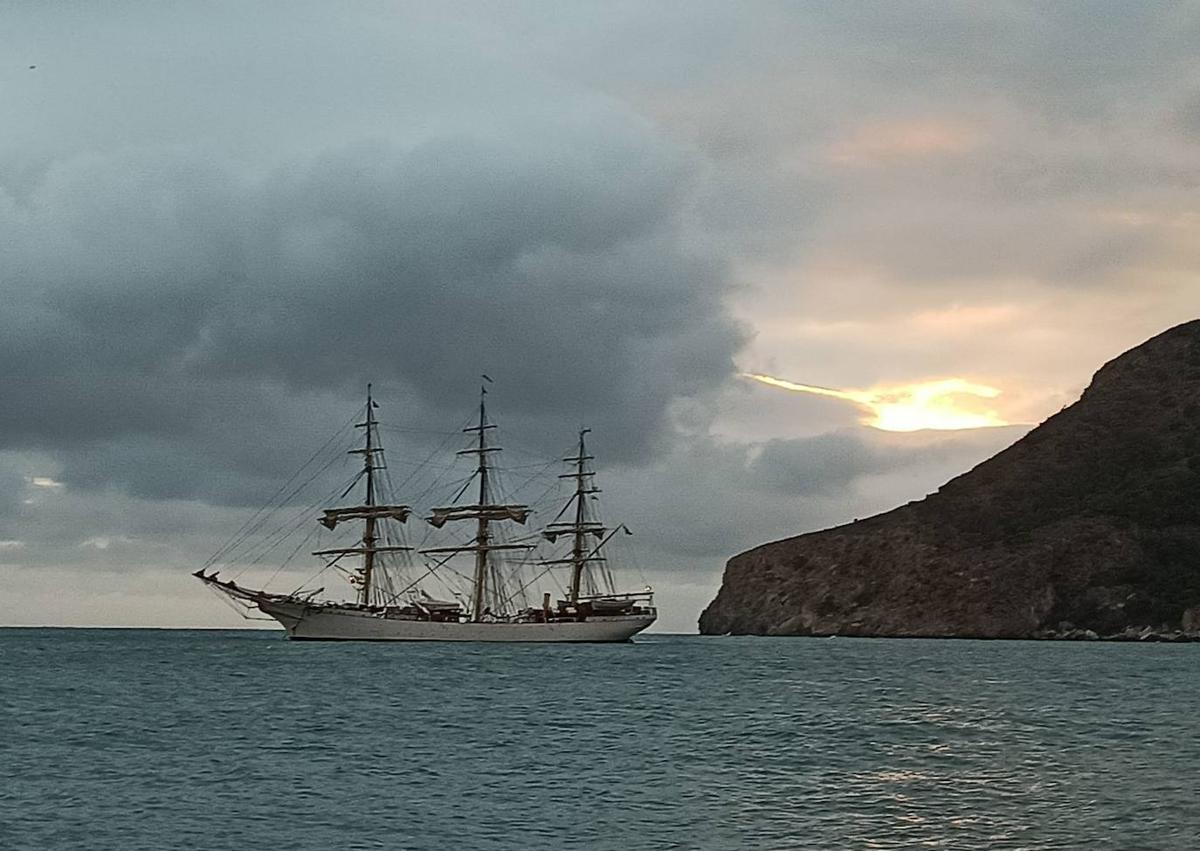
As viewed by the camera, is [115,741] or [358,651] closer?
[115,741]

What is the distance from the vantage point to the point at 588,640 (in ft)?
595

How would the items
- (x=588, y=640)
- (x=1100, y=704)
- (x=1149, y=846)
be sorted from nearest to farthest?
(x=1149, y=846) < (x=1100, y=704) < (x=588, y=640)

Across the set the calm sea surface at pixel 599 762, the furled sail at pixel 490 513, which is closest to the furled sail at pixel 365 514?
the furled sail at pixel 490 513

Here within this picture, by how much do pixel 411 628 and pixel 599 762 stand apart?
123 metres

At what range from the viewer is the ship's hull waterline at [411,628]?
171 metres

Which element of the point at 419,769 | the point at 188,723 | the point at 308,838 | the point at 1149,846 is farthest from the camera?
the point at 188,723

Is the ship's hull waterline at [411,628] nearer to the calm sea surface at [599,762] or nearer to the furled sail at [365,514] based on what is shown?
the furled sail at [365,514]

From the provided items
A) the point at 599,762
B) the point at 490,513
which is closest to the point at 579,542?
the point at 490,513

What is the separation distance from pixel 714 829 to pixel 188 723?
121ft

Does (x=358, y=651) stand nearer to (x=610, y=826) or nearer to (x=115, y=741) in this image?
(x=115, y=741)

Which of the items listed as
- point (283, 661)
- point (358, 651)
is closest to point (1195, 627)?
point (358, 651)

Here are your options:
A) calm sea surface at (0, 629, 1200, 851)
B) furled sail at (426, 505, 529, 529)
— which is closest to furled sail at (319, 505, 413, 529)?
furled sail at (426, 505, 529, 529)

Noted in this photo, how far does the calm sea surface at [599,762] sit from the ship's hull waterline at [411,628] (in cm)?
6544

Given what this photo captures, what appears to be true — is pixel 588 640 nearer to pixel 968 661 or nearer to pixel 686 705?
pixel 968 661
